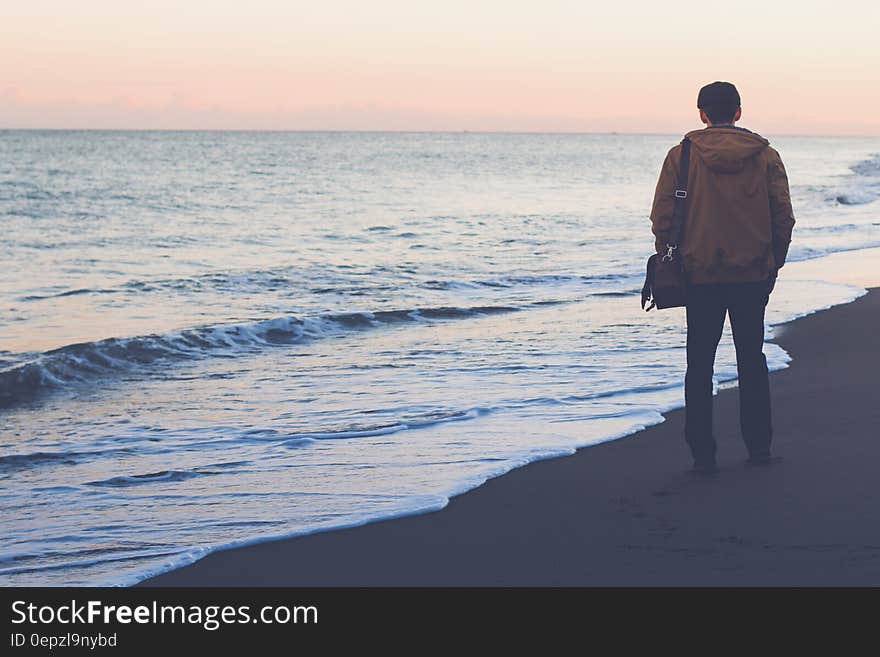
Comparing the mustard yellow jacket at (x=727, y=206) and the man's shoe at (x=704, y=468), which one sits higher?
the mustard yellow jacket at (x=727, y=206)

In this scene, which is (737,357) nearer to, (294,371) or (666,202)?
(666,202)

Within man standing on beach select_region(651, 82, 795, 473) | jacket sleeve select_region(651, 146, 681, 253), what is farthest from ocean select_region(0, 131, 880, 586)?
jacket sleeve select_region(651, 146, 681, 253)

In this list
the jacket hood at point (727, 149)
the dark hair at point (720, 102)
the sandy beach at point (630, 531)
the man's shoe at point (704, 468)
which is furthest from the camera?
the man's shoe at point (704, 468)

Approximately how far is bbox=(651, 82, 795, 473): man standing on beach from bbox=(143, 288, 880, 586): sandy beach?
728mm

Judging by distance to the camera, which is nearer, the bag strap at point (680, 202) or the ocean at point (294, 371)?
the bag strap at point (680, 202)

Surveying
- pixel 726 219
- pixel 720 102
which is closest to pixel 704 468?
pixel 726 219

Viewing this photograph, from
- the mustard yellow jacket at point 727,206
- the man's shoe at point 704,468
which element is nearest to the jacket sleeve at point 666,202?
the mustard yellow jacket at point 727,206

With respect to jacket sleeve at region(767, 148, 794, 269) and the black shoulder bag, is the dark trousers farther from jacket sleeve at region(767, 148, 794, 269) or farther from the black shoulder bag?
jacket sleeve at region(767, 148, 794, 269)

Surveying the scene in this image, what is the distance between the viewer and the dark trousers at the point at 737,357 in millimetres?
5016

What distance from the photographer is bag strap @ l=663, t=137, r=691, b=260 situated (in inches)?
192

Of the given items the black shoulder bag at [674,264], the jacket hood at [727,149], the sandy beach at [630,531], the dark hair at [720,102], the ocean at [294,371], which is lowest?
the ocean at [294,371]

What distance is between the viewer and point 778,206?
194 inches

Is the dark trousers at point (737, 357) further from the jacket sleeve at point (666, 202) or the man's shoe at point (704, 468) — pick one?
the jacket sleeve at point (666, 202)

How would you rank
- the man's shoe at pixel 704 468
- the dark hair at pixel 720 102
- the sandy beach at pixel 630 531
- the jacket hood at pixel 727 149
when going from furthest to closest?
the man's shoe at pixel 704 468 → the dark hair at pixel 720 102 → the jacket hood at pixel 727 149 → the sandy beach at pixel 630 531
